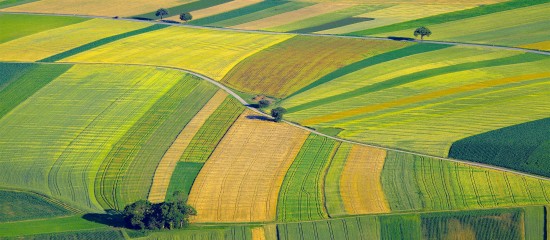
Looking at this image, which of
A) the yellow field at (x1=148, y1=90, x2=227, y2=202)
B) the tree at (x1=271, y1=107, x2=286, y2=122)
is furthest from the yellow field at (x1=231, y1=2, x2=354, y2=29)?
the tree at (x1=271, y1=107, x2=286, y2=122)

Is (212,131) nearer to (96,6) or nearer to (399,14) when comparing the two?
(399,14)

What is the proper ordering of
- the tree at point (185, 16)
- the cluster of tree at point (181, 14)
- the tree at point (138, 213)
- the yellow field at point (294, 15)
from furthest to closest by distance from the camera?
the cluster of tree at point (181, 14), the tree at point (185, 16), the yellow field at point (294, 15), the tree at point (138, 213)

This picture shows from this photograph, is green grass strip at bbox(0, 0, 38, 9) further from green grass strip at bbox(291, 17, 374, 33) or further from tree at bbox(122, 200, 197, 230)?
tree at bbox(122, 200, 197, 230)

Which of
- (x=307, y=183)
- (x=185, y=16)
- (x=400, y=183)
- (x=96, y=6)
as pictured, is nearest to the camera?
(x=400, y=183)

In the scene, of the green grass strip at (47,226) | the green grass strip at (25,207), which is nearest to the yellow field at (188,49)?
the green grass strip at (25,207)

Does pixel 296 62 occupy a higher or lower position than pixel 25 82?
higher

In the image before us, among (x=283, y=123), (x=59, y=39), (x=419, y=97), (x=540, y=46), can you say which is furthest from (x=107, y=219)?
(x=540, y=46)

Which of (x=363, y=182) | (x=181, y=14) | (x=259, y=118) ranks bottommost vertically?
(x=363, y=182)

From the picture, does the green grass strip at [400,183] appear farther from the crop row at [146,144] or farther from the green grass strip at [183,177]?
the crop row at [146,144]
